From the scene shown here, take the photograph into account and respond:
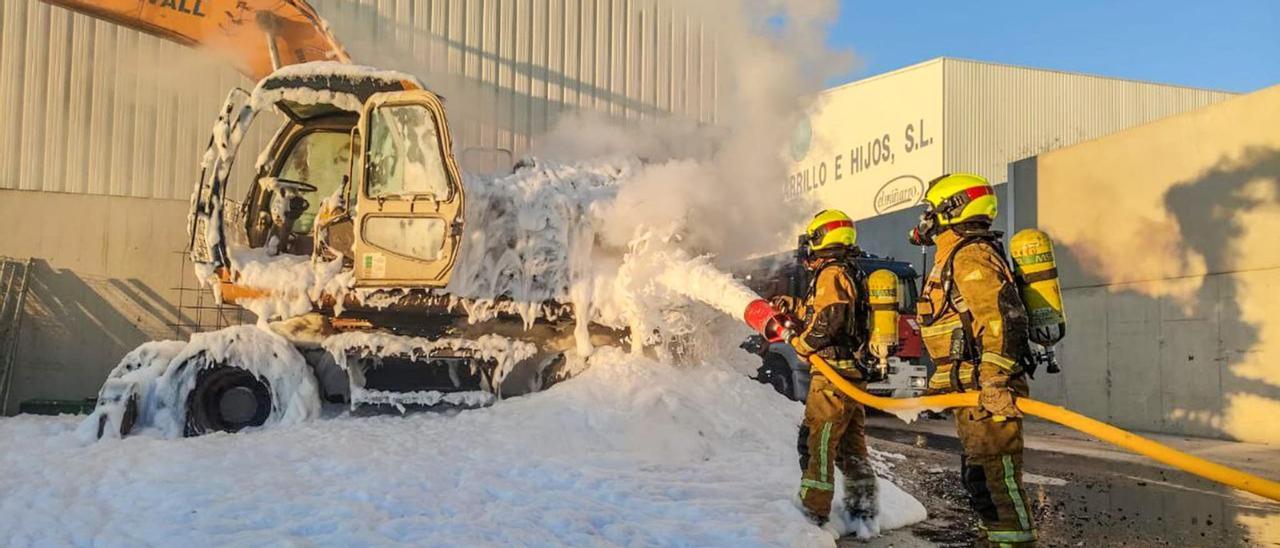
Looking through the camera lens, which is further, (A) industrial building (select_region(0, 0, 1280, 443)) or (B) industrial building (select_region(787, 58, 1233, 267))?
(B) industrial building (select_region(787, 58, 1233, 267))

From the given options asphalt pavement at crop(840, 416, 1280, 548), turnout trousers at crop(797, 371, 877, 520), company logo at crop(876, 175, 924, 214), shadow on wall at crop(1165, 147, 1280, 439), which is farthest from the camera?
company logo at crop(876, 175, 924, 214)

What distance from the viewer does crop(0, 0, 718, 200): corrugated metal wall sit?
39.2 feet

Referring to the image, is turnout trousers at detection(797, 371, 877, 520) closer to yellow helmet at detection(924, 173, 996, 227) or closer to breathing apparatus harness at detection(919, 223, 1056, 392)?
breathing apparatus harness at detection(919, 223, 1056, 392)

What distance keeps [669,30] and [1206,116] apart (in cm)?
717

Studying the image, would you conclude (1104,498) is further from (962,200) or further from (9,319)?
(9,319)

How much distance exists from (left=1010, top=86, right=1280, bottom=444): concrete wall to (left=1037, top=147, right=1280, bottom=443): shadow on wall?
0.05ft

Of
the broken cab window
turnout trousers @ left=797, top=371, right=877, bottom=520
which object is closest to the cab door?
the broken cab window

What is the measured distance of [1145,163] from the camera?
39.4 ft

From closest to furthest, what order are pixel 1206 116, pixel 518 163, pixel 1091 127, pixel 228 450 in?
1. pixel 228 450
2. pixel 518 163
3. pixel 1206 116
4. pixel 1091 127

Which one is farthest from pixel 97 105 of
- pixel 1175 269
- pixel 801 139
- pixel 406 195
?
pixel 1175 269

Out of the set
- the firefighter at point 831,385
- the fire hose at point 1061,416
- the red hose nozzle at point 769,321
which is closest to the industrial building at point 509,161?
Result: the red hose nozzle at point 769,321

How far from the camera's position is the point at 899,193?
25328 millimetres

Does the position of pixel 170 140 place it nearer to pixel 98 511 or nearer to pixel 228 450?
pixel 228 450

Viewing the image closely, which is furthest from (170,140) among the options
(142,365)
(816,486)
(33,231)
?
(816,486)
